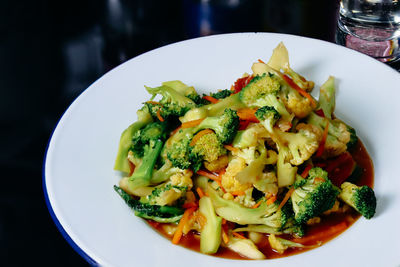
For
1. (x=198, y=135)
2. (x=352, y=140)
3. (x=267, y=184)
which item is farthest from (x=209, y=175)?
(x=352, y=140)

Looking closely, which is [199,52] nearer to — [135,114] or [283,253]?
[135,114]

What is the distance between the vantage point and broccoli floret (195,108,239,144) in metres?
2.23

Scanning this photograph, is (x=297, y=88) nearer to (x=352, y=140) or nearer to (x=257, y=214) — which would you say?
(x=352, y=140)

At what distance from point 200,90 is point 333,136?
0.89 metres

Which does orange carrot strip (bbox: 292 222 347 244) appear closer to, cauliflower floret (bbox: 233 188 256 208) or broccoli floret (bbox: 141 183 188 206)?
cauliflower floret (bbox: 233 188 256 208)

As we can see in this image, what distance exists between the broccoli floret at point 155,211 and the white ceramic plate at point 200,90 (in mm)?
37

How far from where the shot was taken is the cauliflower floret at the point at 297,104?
94.7 inches

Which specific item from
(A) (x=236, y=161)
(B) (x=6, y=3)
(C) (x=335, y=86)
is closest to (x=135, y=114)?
(A) (x=236, y=161)

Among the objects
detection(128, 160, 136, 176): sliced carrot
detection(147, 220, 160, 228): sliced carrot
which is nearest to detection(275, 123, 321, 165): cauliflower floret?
detection(147, 220, 160, 228): sliced carrot

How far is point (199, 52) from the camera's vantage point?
10.3 ft

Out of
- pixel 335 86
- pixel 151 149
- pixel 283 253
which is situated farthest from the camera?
pixel 335 86

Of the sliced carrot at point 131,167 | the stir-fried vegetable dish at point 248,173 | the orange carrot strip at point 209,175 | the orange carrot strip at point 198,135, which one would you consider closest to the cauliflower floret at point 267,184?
the stir-fried vegetable dish at point 248,173

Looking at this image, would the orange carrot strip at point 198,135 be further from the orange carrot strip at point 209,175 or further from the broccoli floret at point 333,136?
the broccoli floret at point 333,136

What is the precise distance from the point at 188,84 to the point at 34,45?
5.06 feet
